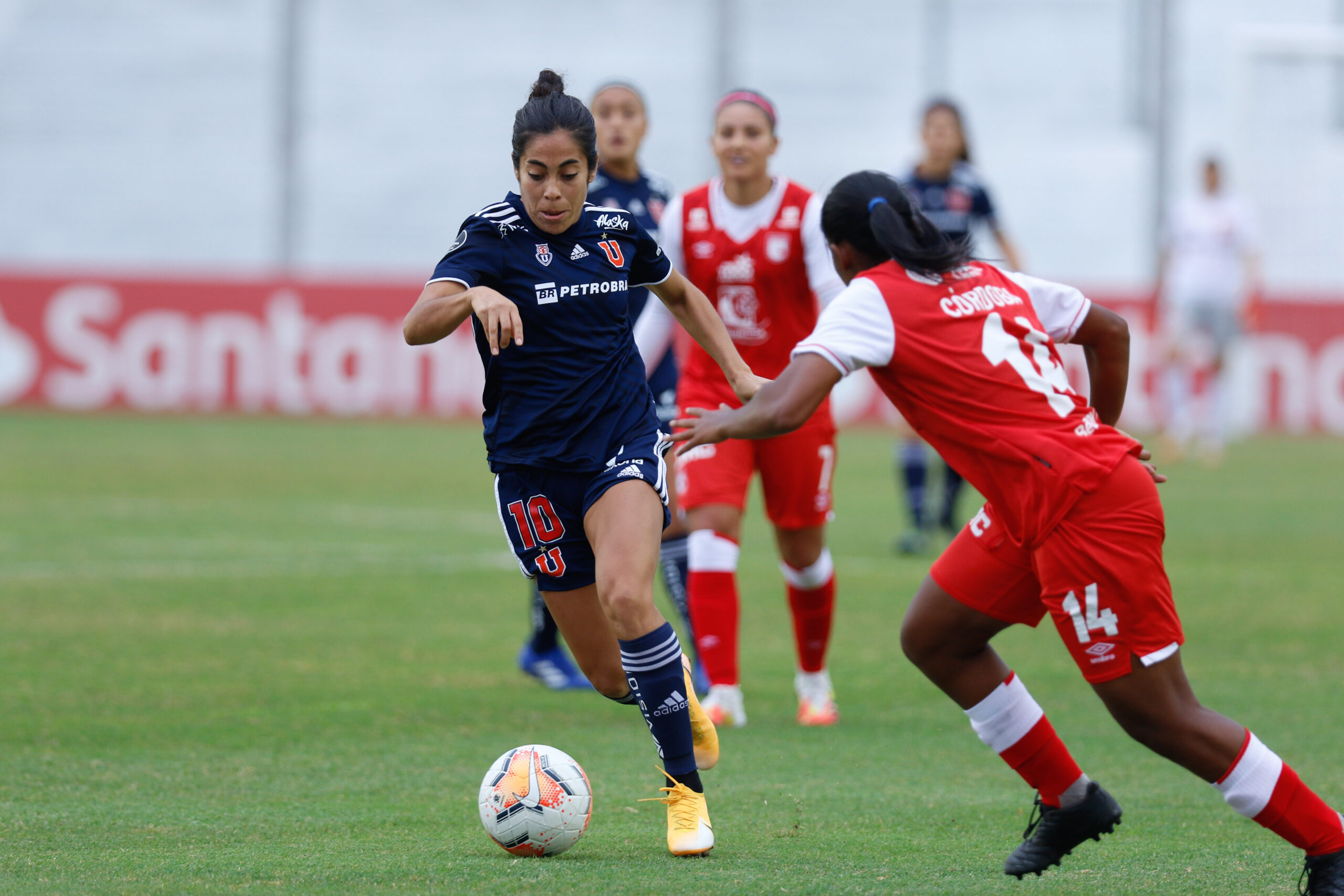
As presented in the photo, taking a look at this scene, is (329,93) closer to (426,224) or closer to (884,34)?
(426,224)

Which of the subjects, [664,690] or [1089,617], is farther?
[664,690]

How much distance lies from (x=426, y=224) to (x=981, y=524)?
82.0 feet

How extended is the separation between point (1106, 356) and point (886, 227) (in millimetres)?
770

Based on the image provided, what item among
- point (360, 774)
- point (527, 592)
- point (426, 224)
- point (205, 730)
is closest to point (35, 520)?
point (527, 592)

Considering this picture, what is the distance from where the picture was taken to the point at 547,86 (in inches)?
Result: 186

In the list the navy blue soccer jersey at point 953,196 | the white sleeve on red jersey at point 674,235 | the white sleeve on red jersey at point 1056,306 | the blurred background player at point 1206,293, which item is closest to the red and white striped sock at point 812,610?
the white sleeve on red jersey at point 674,235

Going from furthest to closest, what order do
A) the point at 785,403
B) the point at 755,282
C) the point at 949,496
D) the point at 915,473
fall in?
1. the point at 949,496
2. the point at 915,473
3. the point at 755,282
4. the point at 785,403

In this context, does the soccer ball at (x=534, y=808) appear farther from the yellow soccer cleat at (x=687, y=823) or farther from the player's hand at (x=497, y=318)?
the player's hand at (x=497, y=318)

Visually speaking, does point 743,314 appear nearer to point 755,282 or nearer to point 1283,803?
point 755,282

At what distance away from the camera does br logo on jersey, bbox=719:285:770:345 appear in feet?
21.8

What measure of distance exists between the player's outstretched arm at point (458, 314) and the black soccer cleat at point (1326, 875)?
2.27m

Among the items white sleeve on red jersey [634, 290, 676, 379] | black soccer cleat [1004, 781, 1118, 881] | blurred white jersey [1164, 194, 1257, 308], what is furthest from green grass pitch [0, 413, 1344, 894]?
blurred white jersey [1164, 194, 1257, 308]

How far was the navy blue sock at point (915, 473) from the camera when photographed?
11.3m

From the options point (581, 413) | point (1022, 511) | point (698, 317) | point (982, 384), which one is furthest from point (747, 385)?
point (1022, 511)
